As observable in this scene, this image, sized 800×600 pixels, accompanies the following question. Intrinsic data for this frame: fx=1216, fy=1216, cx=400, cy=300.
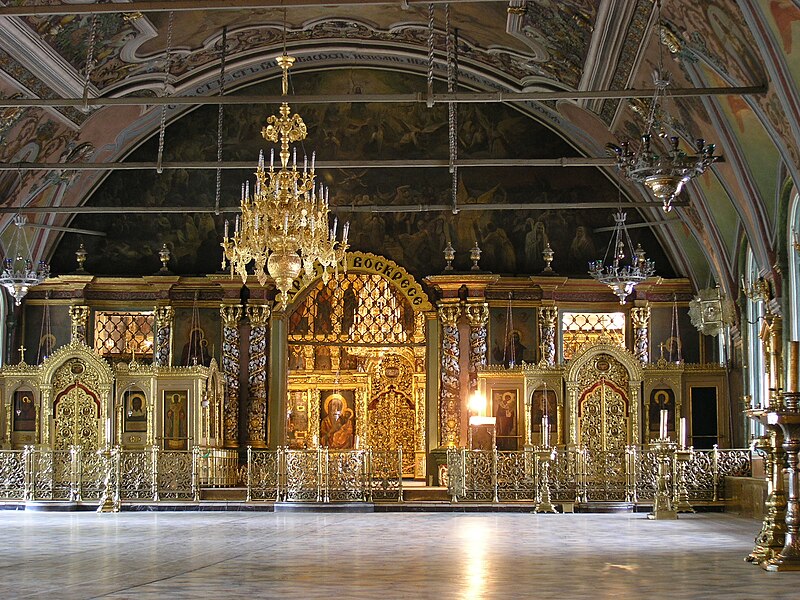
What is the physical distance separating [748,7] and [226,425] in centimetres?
1391

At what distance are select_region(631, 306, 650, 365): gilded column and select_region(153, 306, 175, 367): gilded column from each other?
9329mm

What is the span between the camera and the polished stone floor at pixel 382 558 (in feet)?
29.2

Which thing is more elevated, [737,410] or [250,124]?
[250,124]

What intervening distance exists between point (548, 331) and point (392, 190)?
425cm

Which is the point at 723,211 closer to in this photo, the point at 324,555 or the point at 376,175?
the point at 376,175

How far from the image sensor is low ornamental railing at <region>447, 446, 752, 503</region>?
64.8 ft

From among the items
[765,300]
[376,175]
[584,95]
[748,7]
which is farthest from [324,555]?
[376,175]

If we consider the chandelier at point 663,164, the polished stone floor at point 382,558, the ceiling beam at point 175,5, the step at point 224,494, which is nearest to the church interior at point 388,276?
the step at point 224,494

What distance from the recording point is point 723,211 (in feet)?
68.7

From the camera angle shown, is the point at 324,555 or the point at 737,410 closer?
the point at 324,555

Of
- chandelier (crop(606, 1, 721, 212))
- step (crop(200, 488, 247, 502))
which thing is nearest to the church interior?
step (crop(200, 488, 247, 502))

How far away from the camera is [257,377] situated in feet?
79.9

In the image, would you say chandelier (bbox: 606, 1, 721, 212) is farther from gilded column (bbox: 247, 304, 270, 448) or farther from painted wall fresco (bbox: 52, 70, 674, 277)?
gilded column (bbox: 247, 304, 270, 448)

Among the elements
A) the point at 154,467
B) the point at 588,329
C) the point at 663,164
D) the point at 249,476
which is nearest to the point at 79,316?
the point at 154,467
